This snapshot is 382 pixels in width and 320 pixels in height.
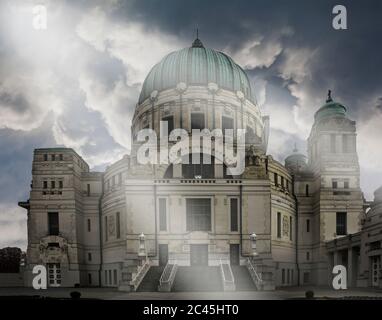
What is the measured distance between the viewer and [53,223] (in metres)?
42.2

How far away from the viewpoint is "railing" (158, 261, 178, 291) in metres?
25.8

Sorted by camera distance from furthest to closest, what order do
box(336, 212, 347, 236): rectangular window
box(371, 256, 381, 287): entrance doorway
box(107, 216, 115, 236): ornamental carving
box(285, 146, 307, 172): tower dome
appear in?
1. box(285, 146, 307, 172): tower dome
2. box(107, 216, 115, 236): ornamental carving
3. box(336, 212, 347, 236): rectangular window
4. box(371, 256, 381, 287): entrance doorway

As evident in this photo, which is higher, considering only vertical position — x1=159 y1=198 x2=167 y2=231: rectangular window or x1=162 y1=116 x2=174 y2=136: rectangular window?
x1=162 y1=116 x2=174 y2=136: rectangular window

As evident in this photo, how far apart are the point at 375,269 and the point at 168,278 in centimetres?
1555

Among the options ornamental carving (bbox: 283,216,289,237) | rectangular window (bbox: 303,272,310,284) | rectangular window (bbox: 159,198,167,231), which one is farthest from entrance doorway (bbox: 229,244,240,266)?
rectangular window (bbox: 303,272,310,284)

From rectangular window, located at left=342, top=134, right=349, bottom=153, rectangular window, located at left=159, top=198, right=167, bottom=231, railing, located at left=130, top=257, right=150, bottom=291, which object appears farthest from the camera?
rectangular window, located at left=342, top=134, right=349, bottom=153

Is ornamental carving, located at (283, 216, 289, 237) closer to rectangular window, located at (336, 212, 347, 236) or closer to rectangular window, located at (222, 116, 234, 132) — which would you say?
rectangular window, located at (336, 212, 347, 236)

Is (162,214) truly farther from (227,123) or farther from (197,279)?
(227,123)

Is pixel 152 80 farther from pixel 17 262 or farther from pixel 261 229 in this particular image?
pixel 17 262

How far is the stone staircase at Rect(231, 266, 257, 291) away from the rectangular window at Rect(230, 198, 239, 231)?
16.3 ft

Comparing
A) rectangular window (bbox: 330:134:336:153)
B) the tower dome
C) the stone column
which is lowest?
the stone column

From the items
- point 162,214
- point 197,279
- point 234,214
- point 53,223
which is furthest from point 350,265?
point 53,223

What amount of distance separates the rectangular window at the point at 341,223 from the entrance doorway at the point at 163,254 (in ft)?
58.8
